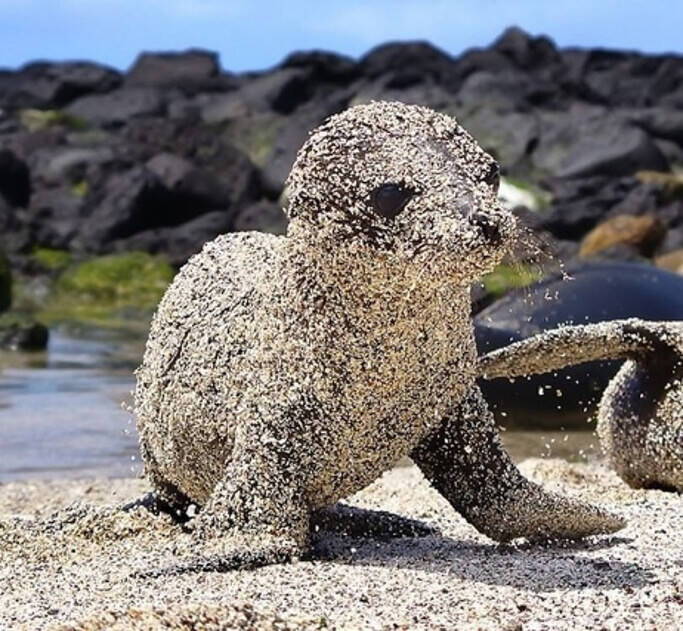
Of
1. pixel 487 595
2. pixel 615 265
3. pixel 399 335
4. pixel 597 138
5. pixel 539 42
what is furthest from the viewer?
pixel 539 42

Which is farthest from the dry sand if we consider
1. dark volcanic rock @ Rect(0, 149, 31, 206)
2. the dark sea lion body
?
dark volcanic rock @ Rect(0, 149, 31, 206)

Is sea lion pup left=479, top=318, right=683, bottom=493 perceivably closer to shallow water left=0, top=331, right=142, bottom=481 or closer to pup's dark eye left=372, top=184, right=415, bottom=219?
pup's dark eye left=372, top=184, right=415, bottom=219

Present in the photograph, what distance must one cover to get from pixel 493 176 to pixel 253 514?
1197 millimetres

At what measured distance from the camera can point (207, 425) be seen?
5.02 metres

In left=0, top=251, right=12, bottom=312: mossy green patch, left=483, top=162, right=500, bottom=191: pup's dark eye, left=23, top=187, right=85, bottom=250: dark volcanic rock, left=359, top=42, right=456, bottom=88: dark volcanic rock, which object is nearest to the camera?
left=483, top=162, right=500, bottom=191: pup's dark eye

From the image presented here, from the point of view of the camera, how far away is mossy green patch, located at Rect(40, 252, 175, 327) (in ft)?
75.1

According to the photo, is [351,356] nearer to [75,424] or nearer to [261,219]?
[75,424]

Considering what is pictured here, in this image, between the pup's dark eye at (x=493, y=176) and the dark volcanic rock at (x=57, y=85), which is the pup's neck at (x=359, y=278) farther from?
the dark volcanic rock at (x=57, y=85)

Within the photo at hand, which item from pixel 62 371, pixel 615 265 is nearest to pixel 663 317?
pixel 615 265

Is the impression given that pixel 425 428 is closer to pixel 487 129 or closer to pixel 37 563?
pixel 37 563

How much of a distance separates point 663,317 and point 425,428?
422 cm

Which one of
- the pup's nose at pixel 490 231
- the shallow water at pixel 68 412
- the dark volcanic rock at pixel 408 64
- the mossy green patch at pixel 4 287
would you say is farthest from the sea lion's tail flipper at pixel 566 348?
the dark volcanic rock at pixel 408 64

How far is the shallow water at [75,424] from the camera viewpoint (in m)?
9.35

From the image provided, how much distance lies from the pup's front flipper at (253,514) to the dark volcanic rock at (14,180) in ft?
88.6
